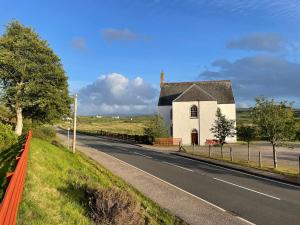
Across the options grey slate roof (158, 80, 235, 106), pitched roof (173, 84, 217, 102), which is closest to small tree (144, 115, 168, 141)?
pitched roof (173, 84, 217, 102)

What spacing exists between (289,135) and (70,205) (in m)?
20.0

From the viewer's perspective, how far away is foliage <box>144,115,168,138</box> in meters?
52.6

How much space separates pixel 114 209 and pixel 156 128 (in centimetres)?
4377

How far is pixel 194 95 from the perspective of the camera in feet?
189

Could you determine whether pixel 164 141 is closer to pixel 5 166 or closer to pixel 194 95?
A: pixel 194 95

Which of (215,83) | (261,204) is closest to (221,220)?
(261,204)

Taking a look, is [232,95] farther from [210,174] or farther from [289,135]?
[210,174]

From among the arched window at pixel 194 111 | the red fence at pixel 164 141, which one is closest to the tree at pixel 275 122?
the red fence at pixel 164 141

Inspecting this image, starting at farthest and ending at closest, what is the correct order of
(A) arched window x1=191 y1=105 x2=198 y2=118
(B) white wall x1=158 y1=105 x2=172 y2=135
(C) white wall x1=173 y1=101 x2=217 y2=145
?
(B) white wall x1=158 y1=105 x2=172 y2=135 < (A) arched window x1=191 y1=105 x2=198 y2=118 < (C) white wall x1=173 y1=101 x2=217 y2=145

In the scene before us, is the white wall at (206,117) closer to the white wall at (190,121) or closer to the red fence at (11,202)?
the white wall at (190,121)

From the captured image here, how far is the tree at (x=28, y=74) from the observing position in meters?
34.7

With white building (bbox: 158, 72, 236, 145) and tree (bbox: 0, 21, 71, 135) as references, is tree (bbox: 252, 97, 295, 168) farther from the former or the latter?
white building (bbox: 158, 72, 236, 145)

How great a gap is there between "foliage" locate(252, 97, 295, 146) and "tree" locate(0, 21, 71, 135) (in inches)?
777

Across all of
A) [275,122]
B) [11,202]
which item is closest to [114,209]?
[11,202]
